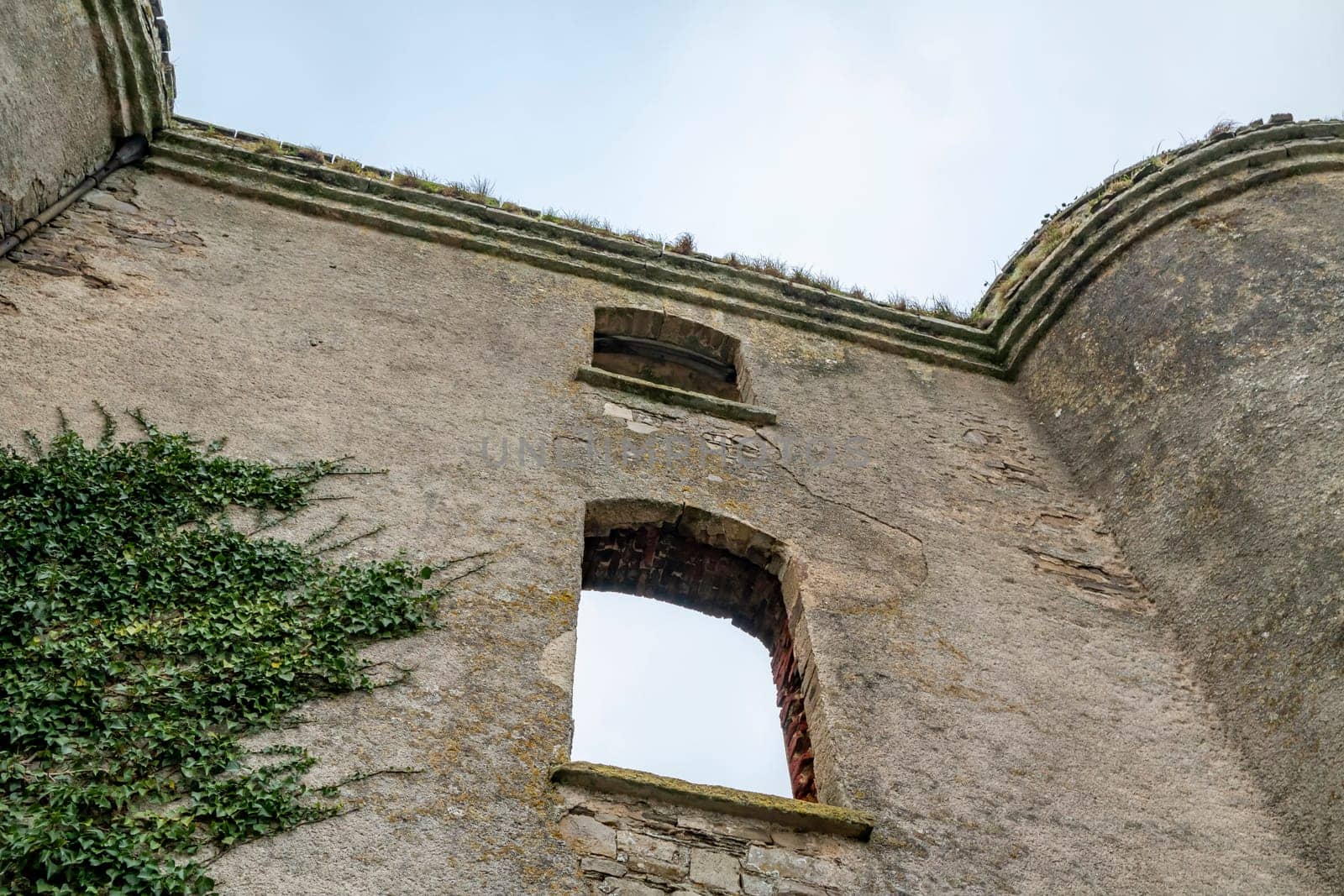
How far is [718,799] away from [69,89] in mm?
5590

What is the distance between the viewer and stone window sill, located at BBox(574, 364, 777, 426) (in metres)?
7.02

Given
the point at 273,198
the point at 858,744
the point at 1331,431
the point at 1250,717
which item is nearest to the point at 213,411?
the point at 273,198

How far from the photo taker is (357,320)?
682 centimetres

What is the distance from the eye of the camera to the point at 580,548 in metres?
5.62

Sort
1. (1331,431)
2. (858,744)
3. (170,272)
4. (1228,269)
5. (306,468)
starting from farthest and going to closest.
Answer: (1228,269) < (170,272) < (1331,431) < (306,468) < (858,744)

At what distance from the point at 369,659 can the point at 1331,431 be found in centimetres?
492

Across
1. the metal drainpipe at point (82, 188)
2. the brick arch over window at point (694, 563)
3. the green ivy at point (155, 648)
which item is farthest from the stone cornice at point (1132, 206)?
the metal drainpipe at point (82, 188)

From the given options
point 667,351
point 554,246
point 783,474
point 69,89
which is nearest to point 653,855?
point 783,474

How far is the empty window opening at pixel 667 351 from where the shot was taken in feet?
26.8

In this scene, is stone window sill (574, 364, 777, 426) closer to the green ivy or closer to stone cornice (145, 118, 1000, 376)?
stone cornice (145, 118, 1000, 376)

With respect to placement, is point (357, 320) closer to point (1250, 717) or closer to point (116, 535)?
point (116, 535)

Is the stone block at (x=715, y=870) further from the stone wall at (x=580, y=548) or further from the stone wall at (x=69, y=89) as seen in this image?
the stone wall at (x=69, y=89)

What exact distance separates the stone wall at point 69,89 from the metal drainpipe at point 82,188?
4 cm

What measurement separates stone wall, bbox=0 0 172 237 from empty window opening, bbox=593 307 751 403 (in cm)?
337
